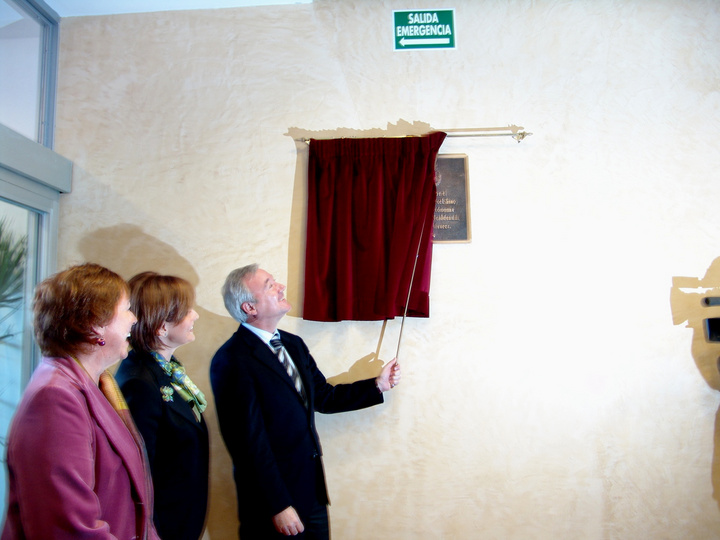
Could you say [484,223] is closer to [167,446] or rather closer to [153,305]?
[153,305]

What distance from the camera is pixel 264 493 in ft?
6.08

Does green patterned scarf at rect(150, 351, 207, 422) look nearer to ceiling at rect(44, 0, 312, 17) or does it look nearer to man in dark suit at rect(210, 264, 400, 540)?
man in dark suit at rect(210, 264, 400, 540)

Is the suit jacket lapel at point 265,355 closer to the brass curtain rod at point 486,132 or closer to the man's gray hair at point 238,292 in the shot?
the man's gray hair at point 238,292

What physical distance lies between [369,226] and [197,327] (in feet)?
3.32

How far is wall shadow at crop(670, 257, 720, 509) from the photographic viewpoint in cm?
248

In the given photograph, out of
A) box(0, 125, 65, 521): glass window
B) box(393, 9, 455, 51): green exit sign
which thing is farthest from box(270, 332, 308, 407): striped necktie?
box(393, 9, 455, 51): green exit sign

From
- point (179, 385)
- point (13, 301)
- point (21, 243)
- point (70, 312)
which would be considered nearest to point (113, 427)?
point (70, 312)

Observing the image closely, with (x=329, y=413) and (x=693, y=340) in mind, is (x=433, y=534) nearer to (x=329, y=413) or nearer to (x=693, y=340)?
(x=329, y=413)

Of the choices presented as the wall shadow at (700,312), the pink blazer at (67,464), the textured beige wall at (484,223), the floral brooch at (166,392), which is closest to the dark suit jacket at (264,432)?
the floral brooch at (166,392)

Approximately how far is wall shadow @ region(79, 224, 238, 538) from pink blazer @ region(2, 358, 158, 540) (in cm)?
120

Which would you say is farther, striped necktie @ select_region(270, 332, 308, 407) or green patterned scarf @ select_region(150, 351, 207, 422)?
striped necktie @ select_region(270, 332, 308, 407)

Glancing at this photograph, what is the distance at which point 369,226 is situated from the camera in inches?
101

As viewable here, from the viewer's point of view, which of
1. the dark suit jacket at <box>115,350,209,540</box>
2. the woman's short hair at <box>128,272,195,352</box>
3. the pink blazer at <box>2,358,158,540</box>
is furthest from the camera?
the woman's short hair at <box>128,272,195,352</box>

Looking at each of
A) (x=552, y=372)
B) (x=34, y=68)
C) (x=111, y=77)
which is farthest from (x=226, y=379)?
(x=34, y=68)
